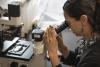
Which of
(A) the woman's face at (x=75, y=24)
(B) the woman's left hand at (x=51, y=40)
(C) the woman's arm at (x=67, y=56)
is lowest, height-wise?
(C) the woman's arm at (x=67, y=56)

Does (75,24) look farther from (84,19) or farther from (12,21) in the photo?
(12,21)

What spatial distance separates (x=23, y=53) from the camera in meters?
1.75

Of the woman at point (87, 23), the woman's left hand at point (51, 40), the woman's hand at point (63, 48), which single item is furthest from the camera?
the woman's hand at point (63, 48)

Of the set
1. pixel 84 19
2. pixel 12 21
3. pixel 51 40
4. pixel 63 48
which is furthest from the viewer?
pixel 63 48

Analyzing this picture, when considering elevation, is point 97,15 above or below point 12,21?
above

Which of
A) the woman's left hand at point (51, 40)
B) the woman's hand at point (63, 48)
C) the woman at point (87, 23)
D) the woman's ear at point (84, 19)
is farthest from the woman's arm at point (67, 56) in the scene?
the woman's ear at point (84, 19)

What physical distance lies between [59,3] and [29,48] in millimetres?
2128

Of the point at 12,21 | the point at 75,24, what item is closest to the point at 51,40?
the point at 75,24

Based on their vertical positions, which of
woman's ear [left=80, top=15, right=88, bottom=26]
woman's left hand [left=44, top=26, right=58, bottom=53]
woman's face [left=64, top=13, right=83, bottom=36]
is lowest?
woman's left hand [left=44, top=26, right=58, bottom=53]

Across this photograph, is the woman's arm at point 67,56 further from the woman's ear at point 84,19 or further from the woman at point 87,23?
the woman's ear at point 84,19

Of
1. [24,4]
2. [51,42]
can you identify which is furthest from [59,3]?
Answer: [51,42]

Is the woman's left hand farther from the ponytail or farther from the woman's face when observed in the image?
the ponytail

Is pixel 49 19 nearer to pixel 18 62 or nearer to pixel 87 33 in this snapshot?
pixel 18 62

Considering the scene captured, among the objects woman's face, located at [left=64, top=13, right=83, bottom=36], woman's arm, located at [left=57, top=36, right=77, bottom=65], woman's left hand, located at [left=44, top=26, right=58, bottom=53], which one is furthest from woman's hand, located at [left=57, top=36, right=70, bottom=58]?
woman's face, located at [left=64, top=13, right=83, bottom=36]
